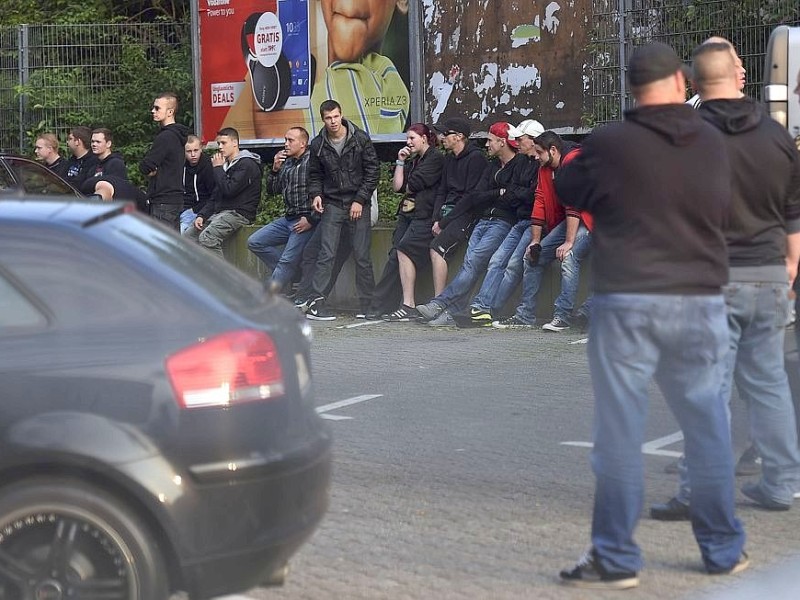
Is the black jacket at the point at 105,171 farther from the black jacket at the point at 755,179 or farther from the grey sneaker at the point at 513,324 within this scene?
the black jacket at the point at 755,179

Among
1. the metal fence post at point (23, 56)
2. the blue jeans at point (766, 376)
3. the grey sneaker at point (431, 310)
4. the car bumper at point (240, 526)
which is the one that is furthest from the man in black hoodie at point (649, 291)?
the metal fence post at point (23, 56)

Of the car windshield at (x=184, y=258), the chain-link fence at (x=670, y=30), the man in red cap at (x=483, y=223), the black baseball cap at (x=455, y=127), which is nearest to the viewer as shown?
the car windshield at (x=184, y=258)

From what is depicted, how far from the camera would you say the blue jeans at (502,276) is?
12.8m

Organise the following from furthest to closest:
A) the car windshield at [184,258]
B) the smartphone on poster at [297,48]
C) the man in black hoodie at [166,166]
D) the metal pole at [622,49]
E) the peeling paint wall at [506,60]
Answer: the smartphone on poster at [297,48], the peeling paint wall at [506,60], the man in black hoodie at [166,166], the metal pole at [622,49], the car windshield at [184,258]

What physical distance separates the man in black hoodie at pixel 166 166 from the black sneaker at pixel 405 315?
3262 mm

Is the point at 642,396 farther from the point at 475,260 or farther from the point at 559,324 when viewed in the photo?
the point at 475,260

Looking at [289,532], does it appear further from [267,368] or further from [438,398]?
[438,398]

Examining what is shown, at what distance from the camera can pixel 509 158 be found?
12.9 metres

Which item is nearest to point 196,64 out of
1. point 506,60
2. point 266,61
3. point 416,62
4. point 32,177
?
point 266,61

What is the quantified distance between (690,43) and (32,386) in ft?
35.7

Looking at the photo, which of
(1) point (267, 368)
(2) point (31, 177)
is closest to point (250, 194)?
(2) point (31, 177)

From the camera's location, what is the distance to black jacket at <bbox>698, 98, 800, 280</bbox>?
229 inches

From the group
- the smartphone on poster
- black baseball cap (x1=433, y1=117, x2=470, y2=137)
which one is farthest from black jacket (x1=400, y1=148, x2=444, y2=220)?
the smartphone on poster

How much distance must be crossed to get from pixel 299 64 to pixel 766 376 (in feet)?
43.6
